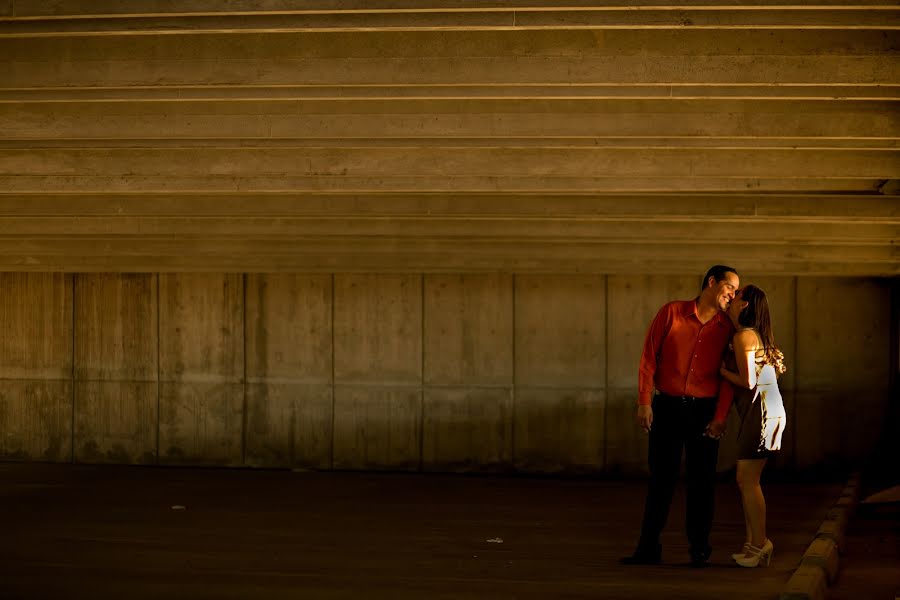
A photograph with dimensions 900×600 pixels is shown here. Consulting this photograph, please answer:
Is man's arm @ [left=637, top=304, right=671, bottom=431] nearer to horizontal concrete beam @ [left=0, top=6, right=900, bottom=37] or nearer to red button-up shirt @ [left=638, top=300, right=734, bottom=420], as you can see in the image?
red button-up shirt @ [left=638, top=300, right=734, bottom=420]

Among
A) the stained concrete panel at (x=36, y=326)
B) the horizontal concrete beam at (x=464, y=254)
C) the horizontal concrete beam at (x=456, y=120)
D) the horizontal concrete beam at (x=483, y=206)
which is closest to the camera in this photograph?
the horizontal concrete beam at (x=456, y=120)

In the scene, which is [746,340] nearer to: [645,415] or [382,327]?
[645,415]

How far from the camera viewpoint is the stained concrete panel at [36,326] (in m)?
15.5

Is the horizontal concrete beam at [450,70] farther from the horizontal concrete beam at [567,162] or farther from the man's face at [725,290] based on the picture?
the horizontal concrete beam at [567,162]

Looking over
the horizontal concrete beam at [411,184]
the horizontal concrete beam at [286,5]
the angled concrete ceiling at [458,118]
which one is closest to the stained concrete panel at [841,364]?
the angled concrete ceiling at [458,118]

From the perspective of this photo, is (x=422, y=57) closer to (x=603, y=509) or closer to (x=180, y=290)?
(x=603, y=509)

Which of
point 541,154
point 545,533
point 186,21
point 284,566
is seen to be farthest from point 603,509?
point 186,21

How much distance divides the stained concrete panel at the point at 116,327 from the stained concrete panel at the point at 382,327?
2.52m

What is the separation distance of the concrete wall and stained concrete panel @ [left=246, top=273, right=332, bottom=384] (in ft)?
0.07

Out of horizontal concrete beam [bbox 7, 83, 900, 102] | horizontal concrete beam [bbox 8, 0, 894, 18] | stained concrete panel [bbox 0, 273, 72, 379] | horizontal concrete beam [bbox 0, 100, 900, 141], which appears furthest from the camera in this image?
stained concrete panel [bbox 0, 273, 72, 379]

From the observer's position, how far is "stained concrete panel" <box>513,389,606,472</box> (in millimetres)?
14594

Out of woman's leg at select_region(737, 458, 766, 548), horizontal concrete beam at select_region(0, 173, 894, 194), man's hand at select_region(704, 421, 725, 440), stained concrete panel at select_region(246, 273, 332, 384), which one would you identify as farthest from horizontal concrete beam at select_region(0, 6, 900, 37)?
stained concrete panel at select_region(246, 273, 332, 384)

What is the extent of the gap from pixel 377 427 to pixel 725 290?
342 inches

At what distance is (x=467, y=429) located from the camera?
581 inches
